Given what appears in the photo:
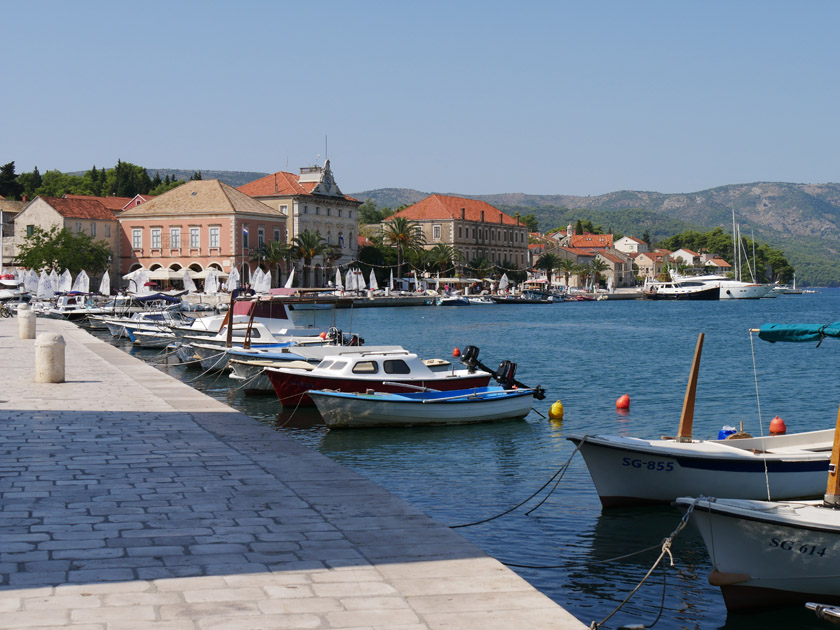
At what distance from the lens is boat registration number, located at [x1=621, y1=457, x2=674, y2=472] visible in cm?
1431

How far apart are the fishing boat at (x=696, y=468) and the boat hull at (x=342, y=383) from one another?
1008 cm

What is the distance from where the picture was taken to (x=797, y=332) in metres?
12.4

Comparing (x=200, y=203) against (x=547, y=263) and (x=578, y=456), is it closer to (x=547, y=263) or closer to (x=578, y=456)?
(x=578, y=456)

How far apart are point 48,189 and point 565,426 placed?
453ft

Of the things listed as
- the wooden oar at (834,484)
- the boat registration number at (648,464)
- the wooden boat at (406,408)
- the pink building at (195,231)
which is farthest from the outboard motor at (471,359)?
the pink building at (195,231)

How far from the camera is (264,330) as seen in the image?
37.1 m

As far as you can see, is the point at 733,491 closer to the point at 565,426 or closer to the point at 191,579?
the point at 191,579

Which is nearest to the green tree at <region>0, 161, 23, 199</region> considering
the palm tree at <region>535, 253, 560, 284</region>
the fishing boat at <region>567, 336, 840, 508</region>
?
the palm tree at <region>535, 253, 560, 284</region>

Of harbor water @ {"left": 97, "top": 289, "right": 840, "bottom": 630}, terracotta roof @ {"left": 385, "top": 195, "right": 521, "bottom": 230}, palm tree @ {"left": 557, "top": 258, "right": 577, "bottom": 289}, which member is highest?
terracotta roof @ {"left": 385, "top": 195, "right": 521, "bottom": 230}

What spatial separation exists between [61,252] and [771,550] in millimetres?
93514

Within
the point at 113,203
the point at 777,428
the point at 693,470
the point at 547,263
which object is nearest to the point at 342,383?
the point at 777,428

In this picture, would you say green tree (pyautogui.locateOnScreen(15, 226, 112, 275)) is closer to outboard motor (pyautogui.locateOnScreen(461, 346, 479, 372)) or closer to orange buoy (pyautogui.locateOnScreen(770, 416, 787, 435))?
outboard motor (pyautogui.locateOnScreen(461, 346, 479, 372))

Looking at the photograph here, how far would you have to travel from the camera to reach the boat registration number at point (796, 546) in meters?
10.0

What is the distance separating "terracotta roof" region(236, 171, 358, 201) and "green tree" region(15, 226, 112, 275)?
72.2 feet
